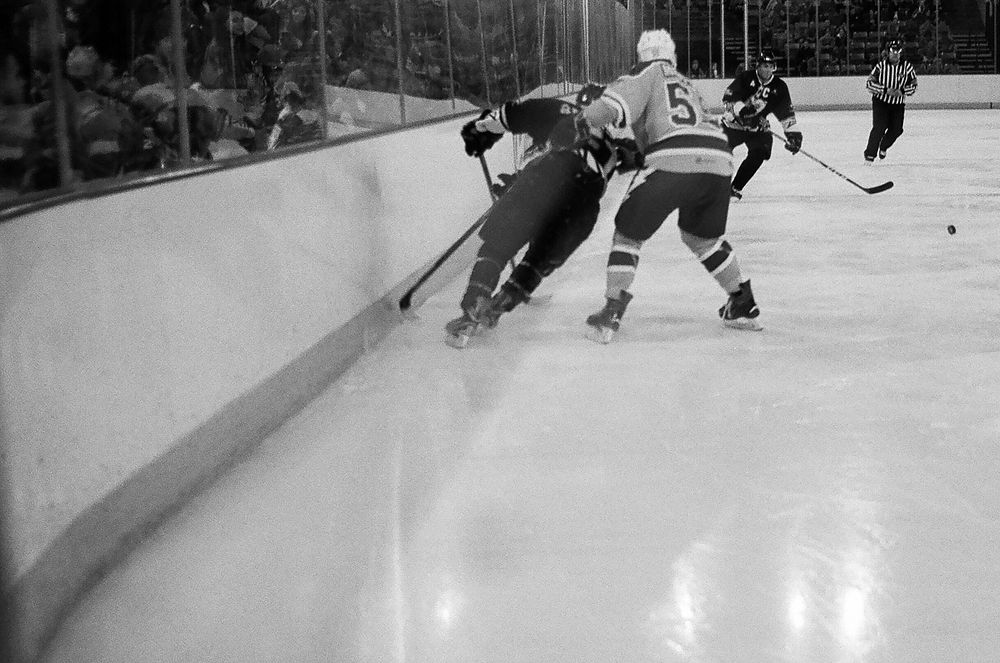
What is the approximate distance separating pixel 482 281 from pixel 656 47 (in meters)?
0.96

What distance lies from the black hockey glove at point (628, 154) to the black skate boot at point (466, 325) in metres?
0.73

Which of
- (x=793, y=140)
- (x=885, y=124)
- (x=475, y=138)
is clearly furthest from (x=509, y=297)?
(x=885, y=124)

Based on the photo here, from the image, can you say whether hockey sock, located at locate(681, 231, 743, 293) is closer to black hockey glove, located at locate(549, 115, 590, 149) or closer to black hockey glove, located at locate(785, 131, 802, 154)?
black hockey glove, located at locate(549, 115, 590, 149)

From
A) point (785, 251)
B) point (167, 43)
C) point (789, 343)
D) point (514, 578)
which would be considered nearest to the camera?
point (514, 578)

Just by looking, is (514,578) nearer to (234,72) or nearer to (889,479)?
(889,479)

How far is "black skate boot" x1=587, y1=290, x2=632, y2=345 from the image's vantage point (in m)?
4.23

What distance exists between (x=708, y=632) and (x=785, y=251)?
A: 4641 mm

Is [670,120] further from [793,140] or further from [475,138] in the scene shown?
[793,140]

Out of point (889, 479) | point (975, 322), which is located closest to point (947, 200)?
point (975, 322)

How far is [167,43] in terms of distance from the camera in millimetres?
2621

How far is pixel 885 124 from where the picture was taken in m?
11.6

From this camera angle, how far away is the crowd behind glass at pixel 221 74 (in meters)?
1.96

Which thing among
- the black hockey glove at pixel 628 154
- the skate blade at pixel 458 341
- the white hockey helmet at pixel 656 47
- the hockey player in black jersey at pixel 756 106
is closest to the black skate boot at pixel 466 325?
the skate blade at pixel 458 341

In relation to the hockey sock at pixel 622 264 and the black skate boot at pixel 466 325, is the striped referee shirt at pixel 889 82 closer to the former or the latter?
the hockey sock at pixel 622 264
